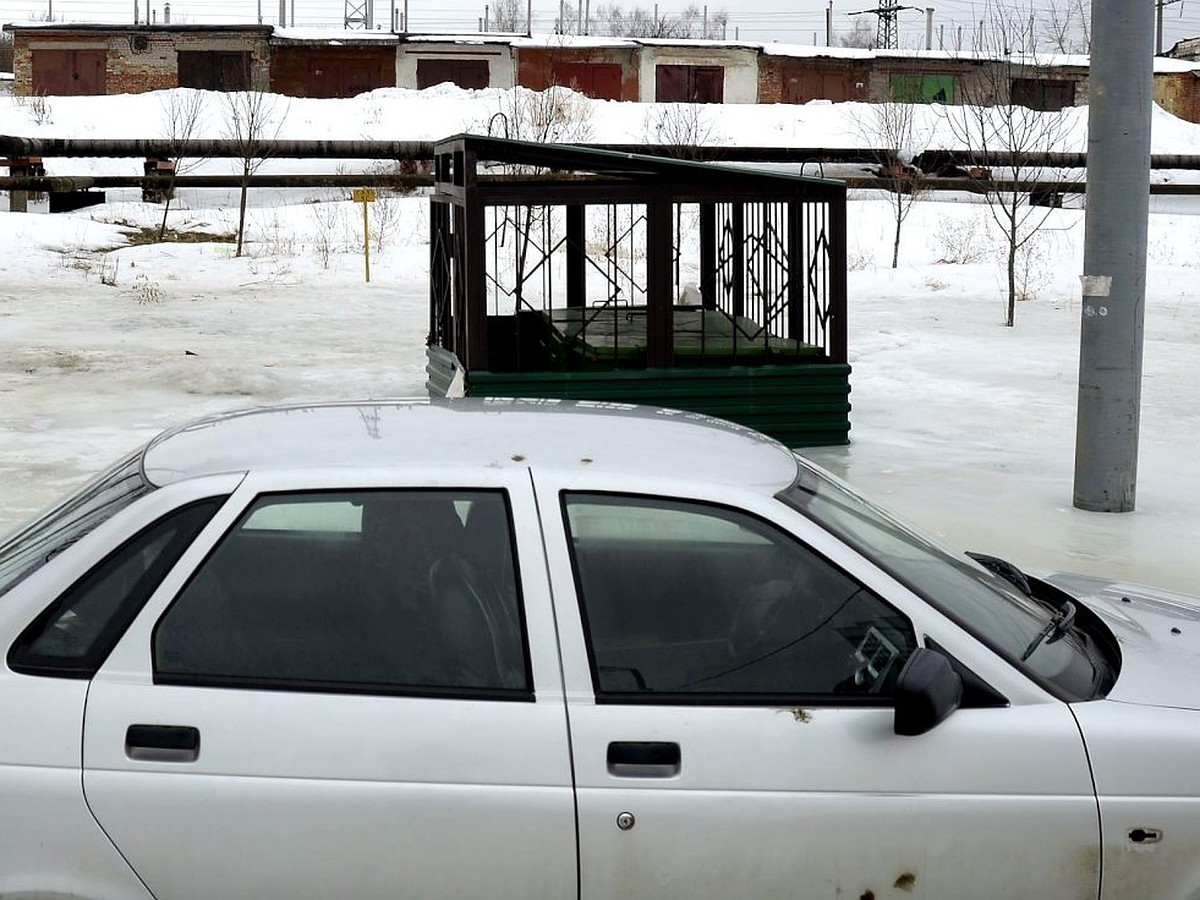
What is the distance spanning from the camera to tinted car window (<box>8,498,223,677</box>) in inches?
125

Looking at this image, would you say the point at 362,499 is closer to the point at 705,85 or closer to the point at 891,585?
the point at 891,585

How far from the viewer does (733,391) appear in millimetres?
11047

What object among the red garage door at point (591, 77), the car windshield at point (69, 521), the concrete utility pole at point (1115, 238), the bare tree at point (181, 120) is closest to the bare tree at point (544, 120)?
the red garage door at point (591, 77)

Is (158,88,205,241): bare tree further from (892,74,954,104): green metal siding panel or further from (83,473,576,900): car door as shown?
(83,473,576,900): car door

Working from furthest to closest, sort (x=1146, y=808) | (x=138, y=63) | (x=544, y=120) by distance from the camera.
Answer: (x=138, y=63) → (x=544, y=120) → (x=1146, y=808)

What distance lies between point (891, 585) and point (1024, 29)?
2161 cm

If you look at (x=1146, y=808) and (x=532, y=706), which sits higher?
(x=532, y=706)

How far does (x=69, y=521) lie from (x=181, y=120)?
1535 inches

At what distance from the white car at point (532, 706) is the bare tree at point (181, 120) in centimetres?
2776

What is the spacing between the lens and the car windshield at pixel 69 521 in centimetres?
341

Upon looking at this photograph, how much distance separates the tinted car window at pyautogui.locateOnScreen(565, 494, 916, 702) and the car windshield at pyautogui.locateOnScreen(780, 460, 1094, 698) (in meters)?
0.11

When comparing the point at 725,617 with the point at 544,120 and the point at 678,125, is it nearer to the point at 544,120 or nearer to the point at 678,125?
the point at 544,120

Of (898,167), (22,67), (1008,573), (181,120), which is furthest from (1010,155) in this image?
(22,67)

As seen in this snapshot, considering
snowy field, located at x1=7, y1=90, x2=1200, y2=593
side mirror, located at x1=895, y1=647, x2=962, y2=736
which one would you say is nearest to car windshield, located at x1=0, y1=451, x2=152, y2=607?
side mirror, located at x1=895, y1=647, x2=962, y2=736
